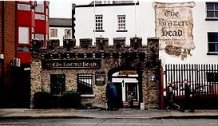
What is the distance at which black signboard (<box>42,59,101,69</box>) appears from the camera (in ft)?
91.2

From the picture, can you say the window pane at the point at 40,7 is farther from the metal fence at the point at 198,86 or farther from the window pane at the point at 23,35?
the metal fence at the point at 198,86

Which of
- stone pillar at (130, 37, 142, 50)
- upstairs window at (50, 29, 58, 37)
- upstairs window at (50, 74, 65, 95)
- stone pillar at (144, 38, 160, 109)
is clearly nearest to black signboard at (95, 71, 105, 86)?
upstairs window at (50, 74, 65, 95)

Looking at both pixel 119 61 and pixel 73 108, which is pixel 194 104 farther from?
pixel 73 108

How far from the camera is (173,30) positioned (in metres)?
35.5

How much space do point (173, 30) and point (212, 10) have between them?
13.3 feet

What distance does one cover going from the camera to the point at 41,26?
48594mm

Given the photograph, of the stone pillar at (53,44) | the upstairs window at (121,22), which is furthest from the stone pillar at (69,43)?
the upstairs window at (121,22)

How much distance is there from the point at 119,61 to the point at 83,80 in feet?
8.66

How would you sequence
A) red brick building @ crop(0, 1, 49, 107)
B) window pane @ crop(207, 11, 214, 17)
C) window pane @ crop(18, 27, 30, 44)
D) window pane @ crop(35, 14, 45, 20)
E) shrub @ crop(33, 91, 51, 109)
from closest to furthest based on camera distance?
shrub @ crop(33, 91, 51, 109) → red brick building @ crop(0, 1, 49, 107) → window pane @ crop(207, 11, 214, 17) → window pane @ crop(18, 27, 30, 44) → window pane @ crop(35, 14, 45, 20)

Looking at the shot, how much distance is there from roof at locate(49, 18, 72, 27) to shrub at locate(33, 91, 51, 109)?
44.4m

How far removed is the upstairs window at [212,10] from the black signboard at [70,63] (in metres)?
13.4

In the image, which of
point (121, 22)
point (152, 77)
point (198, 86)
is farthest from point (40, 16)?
point (198, 86)

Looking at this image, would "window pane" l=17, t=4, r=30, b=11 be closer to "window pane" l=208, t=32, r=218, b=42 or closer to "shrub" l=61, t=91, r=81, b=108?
"shrub" l=61, t=91, r=81, b=108

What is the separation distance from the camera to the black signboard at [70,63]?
2780 cm
